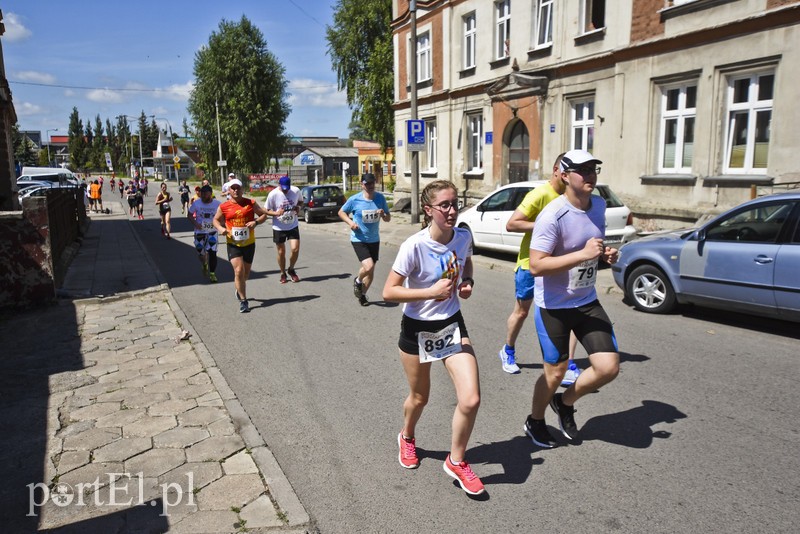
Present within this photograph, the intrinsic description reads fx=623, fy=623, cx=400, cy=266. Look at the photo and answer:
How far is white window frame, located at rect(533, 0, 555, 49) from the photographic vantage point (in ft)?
62.2

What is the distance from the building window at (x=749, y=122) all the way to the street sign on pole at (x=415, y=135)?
8.98 metres

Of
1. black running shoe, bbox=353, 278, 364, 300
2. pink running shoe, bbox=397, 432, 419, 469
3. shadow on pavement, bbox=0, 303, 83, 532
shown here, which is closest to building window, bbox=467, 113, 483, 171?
black running shoe, bbox=353, 278, 364, 300

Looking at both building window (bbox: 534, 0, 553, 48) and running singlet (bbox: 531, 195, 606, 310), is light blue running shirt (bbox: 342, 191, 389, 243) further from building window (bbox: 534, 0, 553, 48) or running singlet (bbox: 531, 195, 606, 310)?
building window (bbox: 534, 0, 553, 48)

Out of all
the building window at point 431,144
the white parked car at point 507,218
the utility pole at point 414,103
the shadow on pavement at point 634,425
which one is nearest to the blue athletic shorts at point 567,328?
the shadow on pavement at point 634,425

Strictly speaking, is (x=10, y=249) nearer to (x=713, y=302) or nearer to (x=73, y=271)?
(x=73, y=271)

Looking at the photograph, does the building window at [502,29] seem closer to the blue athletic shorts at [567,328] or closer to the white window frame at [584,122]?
the white window frame at [584,122]

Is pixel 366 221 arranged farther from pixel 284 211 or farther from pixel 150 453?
pixel 150 453

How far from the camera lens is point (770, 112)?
505 inches

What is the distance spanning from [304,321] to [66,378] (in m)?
3.07

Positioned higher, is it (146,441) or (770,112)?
(770,112)

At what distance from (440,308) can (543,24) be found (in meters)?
17.9

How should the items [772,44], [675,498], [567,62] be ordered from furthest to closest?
[567,62]
[772,44]
[675,498]

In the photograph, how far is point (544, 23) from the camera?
1928 cm

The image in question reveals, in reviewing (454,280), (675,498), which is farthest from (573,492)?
(454,280)
